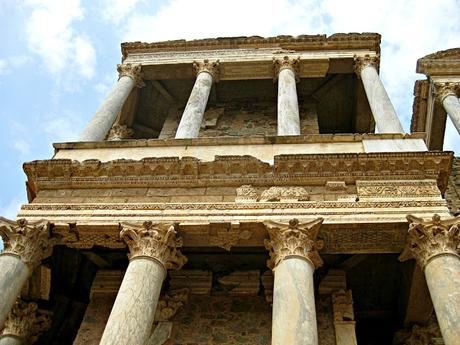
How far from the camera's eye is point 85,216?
8.11 metres

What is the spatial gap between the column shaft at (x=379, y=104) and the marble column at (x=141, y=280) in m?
5.03

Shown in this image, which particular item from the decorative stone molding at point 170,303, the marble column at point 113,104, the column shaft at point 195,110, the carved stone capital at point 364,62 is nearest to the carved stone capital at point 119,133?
the marble column at point 113,104

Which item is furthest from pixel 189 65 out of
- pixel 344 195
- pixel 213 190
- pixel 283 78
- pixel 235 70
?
pixel 344 195

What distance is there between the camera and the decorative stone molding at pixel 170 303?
29.0 ft

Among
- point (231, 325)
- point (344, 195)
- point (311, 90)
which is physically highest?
point (311, 90)

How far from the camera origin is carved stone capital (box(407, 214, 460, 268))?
22.0 ft

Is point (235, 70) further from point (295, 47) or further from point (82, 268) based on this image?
point (82, 268)

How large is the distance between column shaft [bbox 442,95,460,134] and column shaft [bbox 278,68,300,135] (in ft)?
13.7

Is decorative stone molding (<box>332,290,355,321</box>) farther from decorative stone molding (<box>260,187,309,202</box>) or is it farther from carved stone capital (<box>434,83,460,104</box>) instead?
carved stone capital (<box>434,83,460,104</box>)

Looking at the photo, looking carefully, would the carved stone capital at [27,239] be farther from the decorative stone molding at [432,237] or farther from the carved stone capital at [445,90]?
the carved stone capital at [445,90]

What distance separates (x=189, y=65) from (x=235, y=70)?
1309 mm

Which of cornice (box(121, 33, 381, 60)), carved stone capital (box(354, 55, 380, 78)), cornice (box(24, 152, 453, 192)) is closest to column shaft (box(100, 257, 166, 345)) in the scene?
cornice (box(24, 152, 453, 192))

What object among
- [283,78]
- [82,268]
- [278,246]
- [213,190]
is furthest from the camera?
[283,78]

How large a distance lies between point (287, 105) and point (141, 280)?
5827 millimetres
